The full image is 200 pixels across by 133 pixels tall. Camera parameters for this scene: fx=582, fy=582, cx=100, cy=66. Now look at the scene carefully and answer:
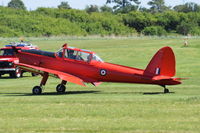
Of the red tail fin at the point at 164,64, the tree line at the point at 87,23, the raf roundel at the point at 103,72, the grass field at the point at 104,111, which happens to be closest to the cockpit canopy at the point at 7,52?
the grass field at the point at 104,111

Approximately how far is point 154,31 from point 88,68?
83005 millimetres

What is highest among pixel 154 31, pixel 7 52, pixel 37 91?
pixel 7 52

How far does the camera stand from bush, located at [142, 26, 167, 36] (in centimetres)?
10400

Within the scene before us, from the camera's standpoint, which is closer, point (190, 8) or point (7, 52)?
point (7, 52)

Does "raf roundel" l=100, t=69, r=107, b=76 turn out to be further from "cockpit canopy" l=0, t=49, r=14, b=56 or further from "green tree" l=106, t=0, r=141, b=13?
"green tree" l=106, t=0, r=141, b=13

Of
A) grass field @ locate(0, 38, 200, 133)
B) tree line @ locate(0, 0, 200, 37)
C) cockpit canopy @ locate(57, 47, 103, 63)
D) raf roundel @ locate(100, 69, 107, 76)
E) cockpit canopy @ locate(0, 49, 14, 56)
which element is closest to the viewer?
grass field @ locate(0, 38, 200, 133)

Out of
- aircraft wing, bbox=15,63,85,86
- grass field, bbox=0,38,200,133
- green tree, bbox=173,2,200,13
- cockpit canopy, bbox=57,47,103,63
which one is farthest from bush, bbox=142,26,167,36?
aircraft wing, bbox=15,63,85,86

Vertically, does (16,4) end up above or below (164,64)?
above

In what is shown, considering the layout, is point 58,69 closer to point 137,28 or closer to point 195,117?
point 195,117

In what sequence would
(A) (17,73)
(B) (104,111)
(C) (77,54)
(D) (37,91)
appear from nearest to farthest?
Answer: (B) (104,111) < (D) (37,91) < (C) (77,54) < (A) (17,73)

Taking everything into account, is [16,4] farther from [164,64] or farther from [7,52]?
[164,64]

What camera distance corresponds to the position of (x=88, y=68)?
22.4m

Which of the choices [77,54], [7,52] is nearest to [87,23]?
[7,52]

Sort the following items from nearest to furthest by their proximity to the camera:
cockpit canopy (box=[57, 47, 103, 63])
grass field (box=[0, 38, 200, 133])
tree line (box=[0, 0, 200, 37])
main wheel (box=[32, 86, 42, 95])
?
1. grass field (box=[0, 38, 200, 133])
2. main wheel (box=[32, 86, 42, 95])
3. cockpit canopy (box=[57, 47, 103, 63])
4. tree line (box=[0, 0, 200, 37])
